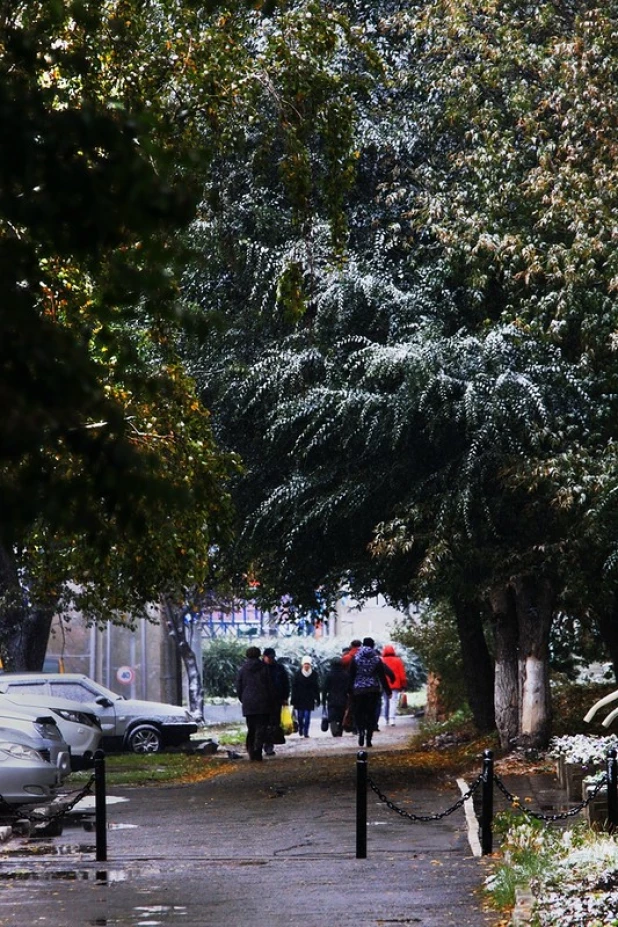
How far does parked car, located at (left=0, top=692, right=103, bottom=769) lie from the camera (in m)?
22.3

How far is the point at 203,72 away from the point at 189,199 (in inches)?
321

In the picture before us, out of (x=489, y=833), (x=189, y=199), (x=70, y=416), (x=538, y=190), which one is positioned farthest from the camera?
(x=538, y=190)

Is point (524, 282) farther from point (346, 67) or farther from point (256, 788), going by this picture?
point (256, 788)

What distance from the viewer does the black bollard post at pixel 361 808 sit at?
40.9 feet

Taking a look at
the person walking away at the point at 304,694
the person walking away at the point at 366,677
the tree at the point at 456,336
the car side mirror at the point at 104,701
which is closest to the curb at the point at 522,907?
the tree at the point at 456,336

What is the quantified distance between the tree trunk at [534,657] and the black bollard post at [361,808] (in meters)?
9.01

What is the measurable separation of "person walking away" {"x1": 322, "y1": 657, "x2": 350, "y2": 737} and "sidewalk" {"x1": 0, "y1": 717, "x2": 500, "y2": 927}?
35.0 feet

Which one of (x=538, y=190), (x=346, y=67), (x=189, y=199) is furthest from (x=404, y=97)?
(x=189, y=199)

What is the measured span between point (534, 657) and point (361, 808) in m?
9.78

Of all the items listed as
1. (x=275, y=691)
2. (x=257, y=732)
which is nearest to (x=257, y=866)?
(x=275, y=691)

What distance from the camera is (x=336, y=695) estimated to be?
31.9 metres

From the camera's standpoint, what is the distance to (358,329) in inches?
814

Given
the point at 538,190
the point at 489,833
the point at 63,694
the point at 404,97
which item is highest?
the point at 404,97

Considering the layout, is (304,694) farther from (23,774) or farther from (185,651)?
(23,774)
